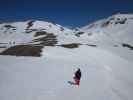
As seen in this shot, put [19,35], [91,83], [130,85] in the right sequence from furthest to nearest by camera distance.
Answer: [19,35] < [130,85] < [91,83]

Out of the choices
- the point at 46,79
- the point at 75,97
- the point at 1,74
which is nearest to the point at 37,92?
the point at 75,97

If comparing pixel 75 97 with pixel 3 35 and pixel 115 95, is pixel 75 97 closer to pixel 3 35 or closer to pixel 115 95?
pixel 115 95

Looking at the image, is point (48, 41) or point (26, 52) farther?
point (48, 41)

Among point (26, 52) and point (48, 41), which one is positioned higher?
point (48, 41)

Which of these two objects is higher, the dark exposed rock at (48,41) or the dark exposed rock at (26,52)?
the dark exposed rock at (48,41)

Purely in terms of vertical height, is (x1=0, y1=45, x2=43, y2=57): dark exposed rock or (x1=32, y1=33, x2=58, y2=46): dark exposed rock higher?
(x1=32, y1=33, x2=58, y2=46): dark exposed rock

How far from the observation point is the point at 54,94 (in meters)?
17.9

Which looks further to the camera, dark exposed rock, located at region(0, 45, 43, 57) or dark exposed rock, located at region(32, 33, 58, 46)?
dark exposed rock, located at region(32, 33, 58, 46)

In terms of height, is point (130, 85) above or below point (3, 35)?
below

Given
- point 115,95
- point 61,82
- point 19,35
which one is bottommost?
point 115,95

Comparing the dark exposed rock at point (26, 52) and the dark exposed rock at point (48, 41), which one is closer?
the dark exposed rock at point (26, 52)

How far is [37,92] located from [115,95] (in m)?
8.89

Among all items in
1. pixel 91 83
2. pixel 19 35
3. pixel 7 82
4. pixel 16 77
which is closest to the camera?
pixel 7 82

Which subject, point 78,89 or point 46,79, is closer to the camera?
point 78,89
